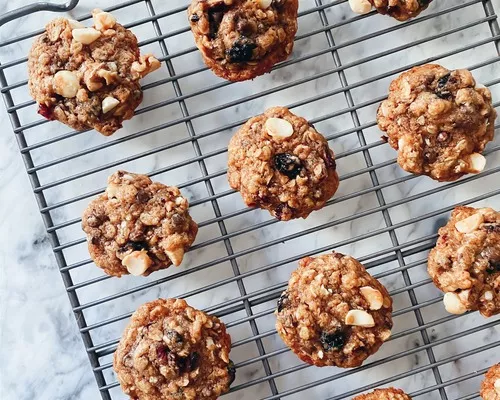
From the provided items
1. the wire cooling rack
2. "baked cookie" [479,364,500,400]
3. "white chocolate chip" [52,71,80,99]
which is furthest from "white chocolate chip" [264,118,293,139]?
"baked cookie" [479,364,500,400]

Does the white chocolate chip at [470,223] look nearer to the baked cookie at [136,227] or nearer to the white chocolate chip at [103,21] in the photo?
the baked cookie at [136,227]

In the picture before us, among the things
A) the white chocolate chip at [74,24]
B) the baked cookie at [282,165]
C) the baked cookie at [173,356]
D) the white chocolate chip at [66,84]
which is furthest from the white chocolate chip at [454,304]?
the white chocolate chip at [74,24]

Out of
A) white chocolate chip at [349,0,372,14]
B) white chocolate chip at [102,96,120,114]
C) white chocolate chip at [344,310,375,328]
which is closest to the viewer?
white chocolate chip at [344,310,375,328]

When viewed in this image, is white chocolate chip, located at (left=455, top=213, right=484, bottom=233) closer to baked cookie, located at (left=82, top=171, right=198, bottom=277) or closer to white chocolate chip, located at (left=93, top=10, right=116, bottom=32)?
baked cookie, located at (left=82, top=171, right=198, bottom=277)

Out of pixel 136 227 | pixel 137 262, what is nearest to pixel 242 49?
pixel 136 227

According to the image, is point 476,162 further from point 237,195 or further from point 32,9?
point 32,9

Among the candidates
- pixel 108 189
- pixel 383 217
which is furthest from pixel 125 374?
pixel 383 217

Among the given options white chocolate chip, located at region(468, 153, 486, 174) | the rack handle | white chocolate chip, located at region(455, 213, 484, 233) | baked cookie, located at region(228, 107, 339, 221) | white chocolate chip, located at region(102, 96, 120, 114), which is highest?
the rack handle
